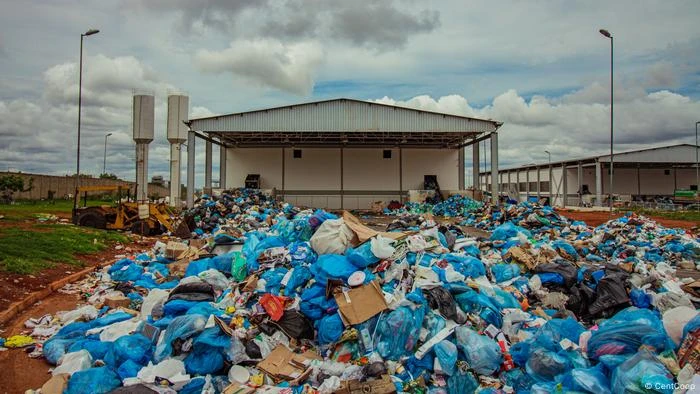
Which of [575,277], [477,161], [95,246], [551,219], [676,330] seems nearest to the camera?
[676,330]

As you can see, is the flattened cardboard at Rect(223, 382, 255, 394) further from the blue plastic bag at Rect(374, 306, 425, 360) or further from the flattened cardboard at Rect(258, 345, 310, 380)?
the blue plastic bag at Rect(374, 306, 425, 360)

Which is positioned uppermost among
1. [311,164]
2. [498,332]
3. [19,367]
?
[311,164]

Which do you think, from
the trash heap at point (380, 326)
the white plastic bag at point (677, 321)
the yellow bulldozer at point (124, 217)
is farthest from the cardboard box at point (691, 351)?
the yellow bulldozer at point (124, 217)

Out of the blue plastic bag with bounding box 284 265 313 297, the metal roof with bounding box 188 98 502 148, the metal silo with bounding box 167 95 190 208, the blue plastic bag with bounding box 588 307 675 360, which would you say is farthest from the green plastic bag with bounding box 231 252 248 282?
the metal silo with bounding box 167 95 190 208

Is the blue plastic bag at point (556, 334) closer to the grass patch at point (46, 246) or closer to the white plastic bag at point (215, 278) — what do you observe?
the white plastic bag at point (215, 278)

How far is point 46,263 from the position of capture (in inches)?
364

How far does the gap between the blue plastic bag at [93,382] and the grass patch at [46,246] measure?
5.36 meters

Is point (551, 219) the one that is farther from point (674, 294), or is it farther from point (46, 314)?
point (46, 314)

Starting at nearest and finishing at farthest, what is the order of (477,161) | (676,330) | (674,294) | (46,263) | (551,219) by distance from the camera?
(676,330) < (674,294) < (46,263) < (551,219) < (477,161)

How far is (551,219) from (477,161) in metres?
9.91

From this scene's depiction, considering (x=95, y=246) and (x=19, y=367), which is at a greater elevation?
(x=95, y=246)

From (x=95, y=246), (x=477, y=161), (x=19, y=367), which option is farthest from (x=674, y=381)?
(x=477, y=161)

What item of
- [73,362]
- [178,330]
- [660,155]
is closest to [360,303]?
[178,330]

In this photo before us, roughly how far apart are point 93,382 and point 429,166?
23618 mm
